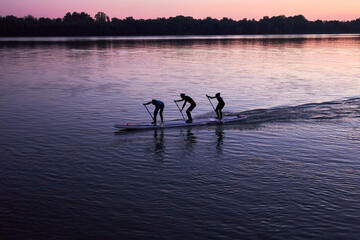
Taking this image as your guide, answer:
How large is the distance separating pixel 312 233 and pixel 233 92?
104 feet

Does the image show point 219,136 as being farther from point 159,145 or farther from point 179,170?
point 179,170

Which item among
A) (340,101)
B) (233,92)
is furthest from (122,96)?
(340,101)

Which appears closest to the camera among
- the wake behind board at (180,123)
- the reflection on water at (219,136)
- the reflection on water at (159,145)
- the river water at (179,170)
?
the river water at (179,170)

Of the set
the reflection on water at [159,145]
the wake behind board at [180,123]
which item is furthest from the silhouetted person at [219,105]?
the reflection on water at [159,145]

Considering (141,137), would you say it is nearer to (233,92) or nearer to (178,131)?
(178,131)

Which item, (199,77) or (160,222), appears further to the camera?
(199,77)

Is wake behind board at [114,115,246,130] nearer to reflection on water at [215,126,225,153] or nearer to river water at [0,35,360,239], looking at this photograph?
river water at [0,35,360,239]

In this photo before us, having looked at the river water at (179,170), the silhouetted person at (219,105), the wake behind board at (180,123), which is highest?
the silhouetted person at (219,105)

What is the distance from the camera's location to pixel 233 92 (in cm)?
4534

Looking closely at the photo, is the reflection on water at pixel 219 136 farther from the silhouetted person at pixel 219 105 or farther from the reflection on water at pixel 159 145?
the reflection on water at pixel 159 145

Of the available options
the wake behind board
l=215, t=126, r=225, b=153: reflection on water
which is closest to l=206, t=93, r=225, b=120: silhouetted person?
the wake behind board

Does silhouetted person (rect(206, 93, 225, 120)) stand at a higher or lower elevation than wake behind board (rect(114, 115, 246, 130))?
higher


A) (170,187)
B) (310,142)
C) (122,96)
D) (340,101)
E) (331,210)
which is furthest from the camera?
(122,96)

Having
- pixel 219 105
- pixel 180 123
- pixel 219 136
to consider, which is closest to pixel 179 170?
pixel 219 136
